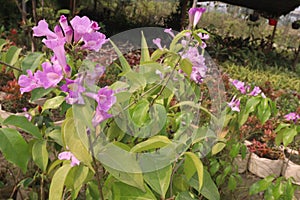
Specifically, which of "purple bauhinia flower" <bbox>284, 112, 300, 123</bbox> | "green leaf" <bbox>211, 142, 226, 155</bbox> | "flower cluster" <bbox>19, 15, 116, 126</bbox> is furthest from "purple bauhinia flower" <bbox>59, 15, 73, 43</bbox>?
"purple bauhinia flower" <bbox>284, 112, 300, 123</bbox>

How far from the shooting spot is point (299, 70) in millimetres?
6566

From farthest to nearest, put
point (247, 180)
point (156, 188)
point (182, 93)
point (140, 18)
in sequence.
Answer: point (140, 18)
point (247, 180)
point (182, 93)
point (156, 188)

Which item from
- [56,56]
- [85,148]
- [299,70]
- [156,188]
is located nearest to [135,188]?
[156,188]

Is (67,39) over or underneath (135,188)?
over

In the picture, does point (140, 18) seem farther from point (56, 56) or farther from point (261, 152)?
point (56, 56)

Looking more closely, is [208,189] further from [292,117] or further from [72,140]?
[292,117]

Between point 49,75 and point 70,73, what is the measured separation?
36mm

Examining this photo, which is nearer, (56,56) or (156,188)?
(56,56)

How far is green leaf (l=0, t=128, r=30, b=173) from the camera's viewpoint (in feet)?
2.32

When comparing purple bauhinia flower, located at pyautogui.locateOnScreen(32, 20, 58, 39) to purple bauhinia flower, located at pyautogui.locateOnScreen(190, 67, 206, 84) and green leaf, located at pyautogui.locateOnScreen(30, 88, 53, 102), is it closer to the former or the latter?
green leaf, located at pyautogui.locateOnScreen(30, 88, 53, 102)

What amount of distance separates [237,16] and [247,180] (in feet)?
33.9

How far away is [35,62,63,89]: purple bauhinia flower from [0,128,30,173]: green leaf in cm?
16

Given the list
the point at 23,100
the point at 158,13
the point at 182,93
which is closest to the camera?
the point at 182,93

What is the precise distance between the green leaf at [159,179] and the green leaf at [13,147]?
0.75 feet
